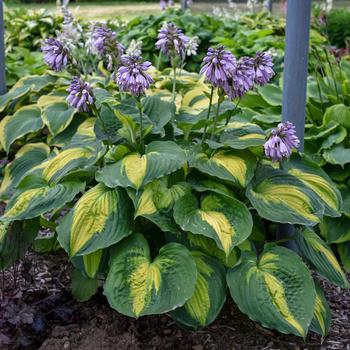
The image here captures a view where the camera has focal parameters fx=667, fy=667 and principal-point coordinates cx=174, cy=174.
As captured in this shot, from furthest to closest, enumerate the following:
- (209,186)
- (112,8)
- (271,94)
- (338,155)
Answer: (112,8) → (271,94) → (338,155) → (209,186)

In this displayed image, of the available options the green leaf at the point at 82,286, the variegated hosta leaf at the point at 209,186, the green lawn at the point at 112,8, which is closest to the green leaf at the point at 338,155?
the variegated hosta leaf at the point at 209,186

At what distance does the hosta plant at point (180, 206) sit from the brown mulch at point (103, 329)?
125 mm

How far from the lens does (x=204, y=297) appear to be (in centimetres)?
250

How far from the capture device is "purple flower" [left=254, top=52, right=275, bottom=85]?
107 inches

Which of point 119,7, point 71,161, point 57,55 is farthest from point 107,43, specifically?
point 119,7

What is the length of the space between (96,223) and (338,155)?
1672 millimetres

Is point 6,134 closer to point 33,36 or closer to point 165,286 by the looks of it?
point 165,286

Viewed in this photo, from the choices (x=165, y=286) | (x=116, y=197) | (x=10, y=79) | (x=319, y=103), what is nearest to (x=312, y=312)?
(x=165, y=286)

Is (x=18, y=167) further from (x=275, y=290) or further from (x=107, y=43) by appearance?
(x=275, y=290)

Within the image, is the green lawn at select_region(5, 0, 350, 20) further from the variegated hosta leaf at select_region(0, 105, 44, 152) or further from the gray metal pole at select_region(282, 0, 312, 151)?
the gray metal pole at select_region(282, 0, 312, 151)

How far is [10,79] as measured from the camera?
5.43m

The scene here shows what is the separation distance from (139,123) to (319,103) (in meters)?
1.77

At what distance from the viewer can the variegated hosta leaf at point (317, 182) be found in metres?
2.95

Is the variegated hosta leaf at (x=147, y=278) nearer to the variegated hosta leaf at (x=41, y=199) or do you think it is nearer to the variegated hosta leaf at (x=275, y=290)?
the variegated hosta leaf at (x=275, y=290)
